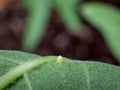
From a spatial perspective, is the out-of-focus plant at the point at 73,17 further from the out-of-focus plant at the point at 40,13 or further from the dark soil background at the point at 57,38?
the dark soil background at the point at 57,38

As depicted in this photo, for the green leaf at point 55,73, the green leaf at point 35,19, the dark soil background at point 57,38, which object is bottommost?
the dark soil background at point 57,38

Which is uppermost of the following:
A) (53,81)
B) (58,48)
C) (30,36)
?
(53,81)

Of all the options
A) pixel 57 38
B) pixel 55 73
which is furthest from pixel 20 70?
pixel 57 38

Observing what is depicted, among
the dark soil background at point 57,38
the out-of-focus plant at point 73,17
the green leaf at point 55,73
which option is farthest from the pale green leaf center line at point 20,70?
the dark soil background at point 57,38

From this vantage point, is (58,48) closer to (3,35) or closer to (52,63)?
(3,35)

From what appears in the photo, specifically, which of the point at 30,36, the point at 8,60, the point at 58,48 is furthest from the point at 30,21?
the point at 8,60

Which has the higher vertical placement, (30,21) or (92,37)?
(30,21)

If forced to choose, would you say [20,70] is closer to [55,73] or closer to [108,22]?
[55,73]
